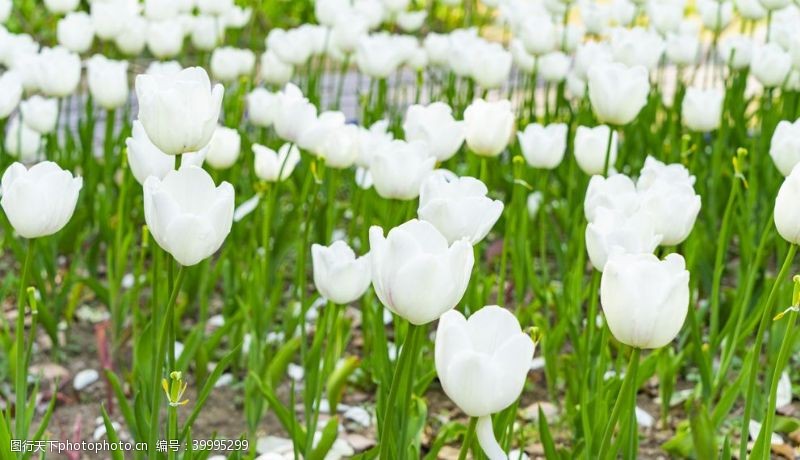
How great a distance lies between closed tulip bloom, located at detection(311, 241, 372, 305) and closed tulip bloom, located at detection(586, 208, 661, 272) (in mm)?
402

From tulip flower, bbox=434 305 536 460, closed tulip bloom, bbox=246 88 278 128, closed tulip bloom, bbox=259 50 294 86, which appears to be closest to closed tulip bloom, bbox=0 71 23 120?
closed tulip bloom, bbox=246 88 278 128

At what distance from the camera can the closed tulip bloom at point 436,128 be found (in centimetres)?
221

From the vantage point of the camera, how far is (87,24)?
348 centimetres

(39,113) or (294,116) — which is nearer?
(294,116)

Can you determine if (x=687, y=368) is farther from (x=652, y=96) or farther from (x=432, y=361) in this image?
(x=652, y=96)

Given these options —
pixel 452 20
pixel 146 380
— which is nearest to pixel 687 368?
pixel 146 380

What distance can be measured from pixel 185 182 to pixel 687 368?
1.68 meters

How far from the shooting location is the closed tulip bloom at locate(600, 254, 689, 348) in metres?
1.29

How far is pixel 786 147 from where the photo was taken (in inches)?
84.8

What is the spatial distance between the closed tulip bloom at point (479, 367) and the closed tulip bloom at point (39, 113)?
1.91 meters

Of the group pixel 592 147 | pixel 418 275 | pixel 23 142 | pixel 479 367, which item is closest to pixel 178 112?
pixel 418 275

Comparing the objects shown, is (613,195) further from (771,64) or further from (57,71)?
(57,71)

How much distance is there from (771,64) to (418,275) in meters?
2.06

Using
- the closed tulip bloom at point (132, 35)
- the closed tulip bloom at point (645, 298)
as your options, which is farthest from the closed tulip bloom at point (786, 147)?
the closed tulip bloom at point (132, 35)
